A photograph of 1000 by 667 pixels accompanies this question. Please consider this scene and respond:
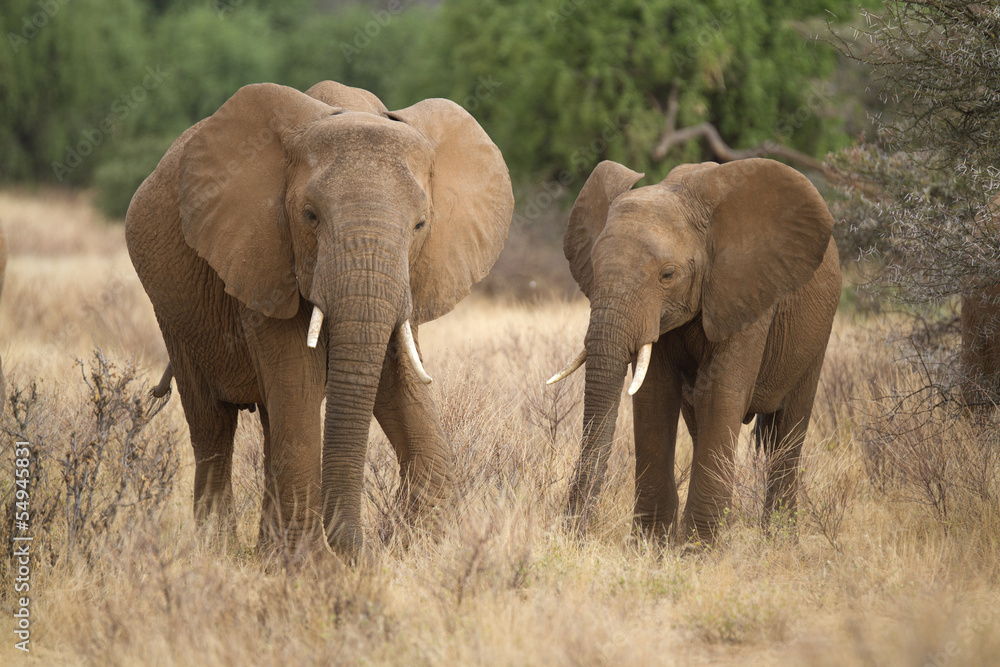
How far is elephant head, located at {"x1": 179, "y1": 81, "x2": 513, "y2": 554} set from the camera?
4.46 m

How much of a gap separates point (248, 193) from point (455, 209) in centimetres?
97

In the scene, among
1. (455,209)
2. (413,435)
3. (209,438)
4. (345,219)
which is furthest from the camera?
(209,438)

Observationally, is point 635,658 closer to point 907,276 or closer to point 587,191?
point 587,191

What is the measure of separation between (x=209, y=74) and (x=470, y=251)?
35489mm

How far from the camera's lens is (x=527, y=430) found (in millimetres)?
7035

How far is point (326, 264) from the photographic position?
175 inches

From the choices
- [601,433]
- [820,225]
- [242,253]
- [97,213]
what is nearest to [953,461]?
[820,225]

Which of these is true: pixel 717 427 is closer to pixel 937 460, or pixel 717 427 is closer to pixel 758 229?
pixel 758 229

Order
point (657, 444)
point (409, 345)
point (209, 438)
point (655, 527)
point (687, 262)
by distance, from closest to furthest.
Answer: point (409, 345) < point (687, 262) < point (657, 444) < point (655, 527) < point (209, 438)

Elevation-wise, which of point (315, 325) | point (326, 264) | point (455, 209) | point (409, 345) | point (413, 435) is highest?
point (455, 209)

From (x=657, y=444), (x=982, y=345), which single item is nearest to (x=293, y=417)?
(x=657, y=444)

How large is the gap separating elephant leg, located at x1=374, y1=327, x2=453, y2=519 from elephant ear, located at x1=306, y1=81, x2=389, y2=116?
123cm

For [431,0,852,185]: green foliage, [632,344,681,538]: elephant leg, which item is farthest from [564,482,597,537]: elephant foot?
[431,0,852,185]: green foliage

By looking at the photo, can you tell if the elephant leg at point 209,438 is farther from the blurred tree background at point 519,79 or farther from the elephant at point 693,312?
the blurred tree background at point 519,79
